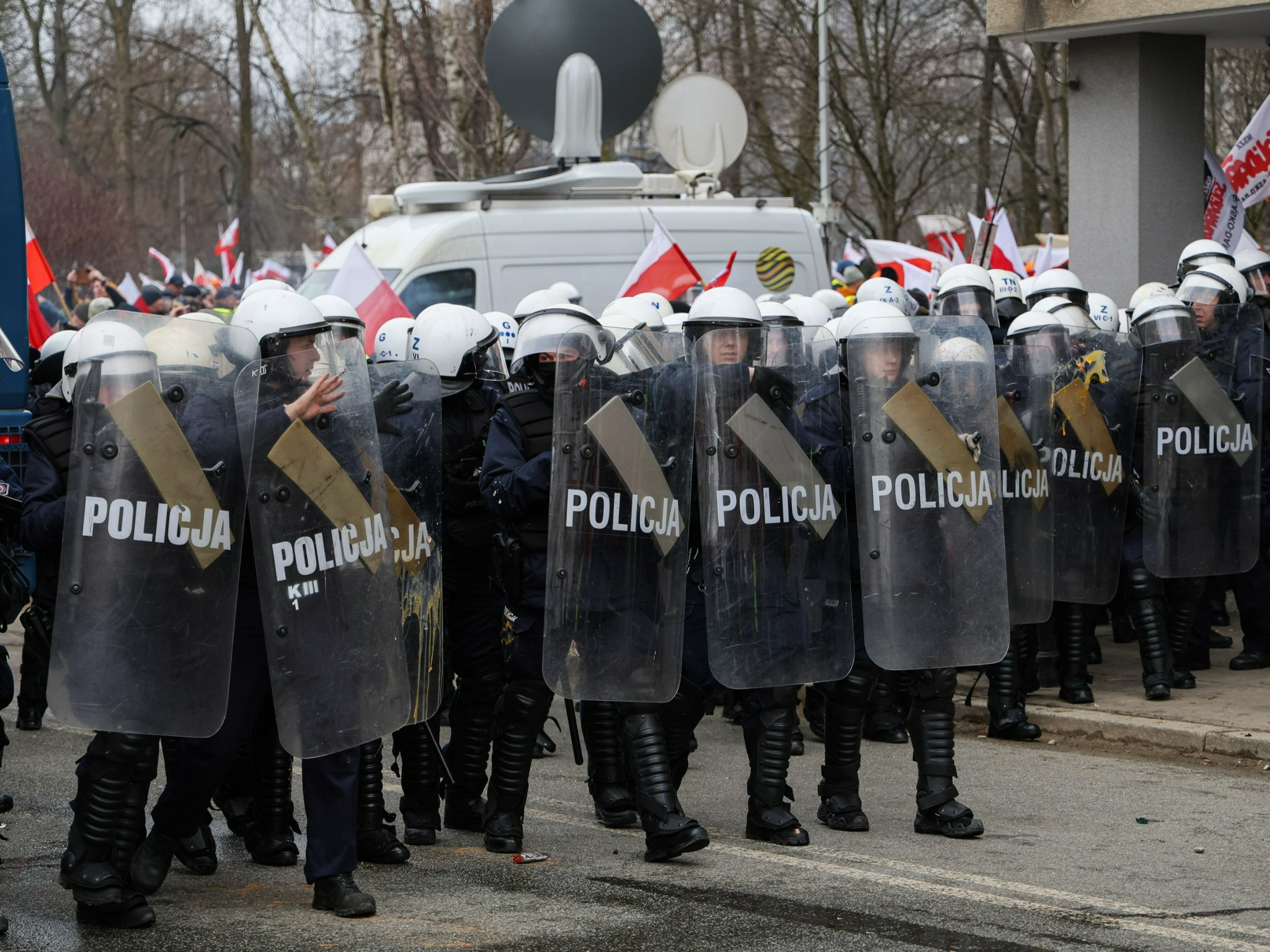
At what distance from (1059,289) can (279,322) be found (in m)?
5.08

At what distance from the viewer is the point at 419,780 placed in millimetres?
5875

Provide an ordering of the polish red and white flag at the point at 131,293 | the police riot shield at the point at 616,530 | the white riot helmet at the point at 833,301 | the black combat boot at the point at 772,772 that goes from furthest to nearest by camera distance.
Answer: the polish red and white flag at the point at 131,293 < the white riot helmet at the point at 833,301 < the black combat boot at the point at 772,772 < the police riot shield at the point at 616,530

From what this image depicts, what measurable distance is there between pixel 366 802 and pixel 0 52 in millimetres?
4546

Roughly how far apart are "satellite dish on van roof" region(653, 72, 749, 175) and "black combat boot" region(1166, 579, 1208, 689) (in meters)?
6.49

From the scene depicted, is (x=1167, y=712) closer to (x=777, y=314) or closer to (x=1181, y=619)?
(x=1181, y=619)

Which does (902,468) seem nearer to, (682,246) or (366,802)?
(366,802)

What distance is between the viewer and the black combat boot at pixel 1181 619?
8047 millimetres

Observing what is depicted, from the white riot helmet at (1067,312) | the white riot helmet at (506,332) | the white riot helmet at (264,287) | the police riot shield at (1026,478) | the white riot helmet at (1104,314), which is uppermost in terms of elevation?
the white riot helmet at (1104,314)

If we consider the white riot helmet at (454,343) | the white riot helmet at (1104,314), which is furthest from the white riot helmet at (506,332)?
the white riot helmet at (1104,314)

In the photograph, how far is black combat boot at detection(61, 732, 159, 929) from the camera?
15.4ft

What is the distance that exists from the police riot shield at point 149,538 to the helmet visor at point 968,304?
4.33 meters

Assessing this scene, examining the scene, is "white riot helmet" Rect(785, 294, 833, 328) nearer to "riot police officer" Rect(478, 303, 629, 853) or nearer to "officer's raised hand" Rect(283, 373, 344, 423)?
"riot police officer" Rect(478, 303, 629, 853)

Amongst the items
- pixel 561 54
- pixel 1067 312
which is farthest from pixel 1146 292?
pixel 561 54

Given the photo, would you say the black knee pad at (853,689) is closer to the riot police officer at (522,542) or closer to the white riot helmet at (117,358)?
the riot police officer at (522,542)
